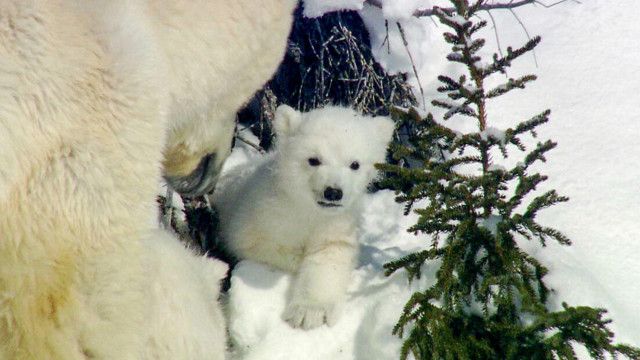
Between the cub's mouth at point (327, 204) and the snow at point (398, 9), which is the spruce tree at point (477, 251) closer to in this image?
the cub's mouth at point (327, 204)

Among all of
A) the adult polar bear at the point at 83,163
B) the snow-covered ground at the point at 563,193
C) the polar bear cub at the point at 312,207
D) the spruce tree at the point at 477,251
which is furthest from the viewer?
the polar bear cub at the point at 312,207

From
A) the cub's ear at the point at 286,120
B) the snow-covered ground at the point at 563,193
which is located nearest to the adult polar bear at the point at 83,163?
the snow-covered ground at the point at 563,193

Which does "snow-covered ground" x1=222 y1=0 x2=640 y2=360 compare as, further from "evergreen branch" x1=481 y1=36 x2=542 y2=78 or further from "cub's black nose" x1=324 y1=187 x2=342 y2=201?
"evergreen branch" x1=481 y1=36 x2=542 y2=78

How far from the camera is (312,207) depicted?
3555 mm

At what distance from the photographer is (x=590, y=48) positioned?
476 cm

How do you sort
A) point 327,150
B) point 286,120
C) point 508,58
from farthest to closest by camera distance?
1. point 286,120
2. point 327,150
3. point 508,58

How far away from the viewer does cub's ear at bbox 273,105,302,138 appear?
3658mm

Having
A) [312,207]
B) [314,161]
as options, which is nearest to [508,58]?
[314,161]

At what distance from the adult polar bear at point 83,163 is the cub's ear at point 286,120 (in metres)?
1.57

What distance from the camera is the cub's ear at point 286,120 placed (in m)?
3.66

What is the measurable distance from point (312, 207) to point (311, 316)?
52 cm

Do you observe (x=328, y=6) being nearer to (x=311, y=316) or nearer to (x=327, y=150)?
(x=327, y=150)

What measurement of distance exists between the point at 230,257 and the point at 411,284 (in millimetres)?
1010

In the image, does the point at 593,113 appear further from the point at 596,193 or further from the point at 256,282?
the point at 256,282
